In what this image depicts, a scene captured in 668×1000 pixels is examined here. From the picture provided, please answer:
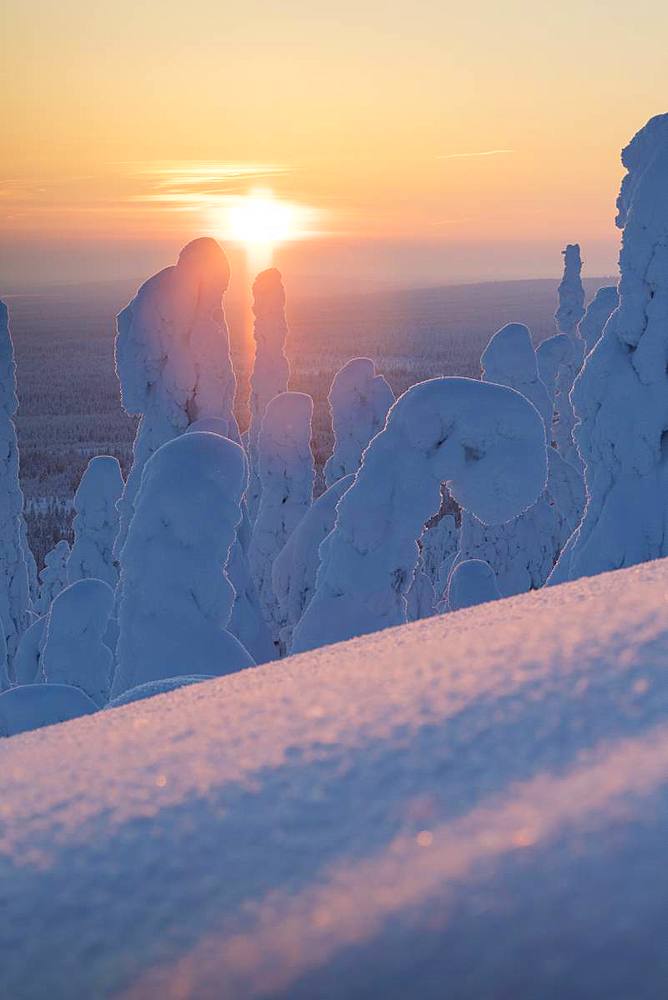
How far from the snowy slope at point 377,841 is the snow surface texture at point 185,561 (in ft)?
28.8

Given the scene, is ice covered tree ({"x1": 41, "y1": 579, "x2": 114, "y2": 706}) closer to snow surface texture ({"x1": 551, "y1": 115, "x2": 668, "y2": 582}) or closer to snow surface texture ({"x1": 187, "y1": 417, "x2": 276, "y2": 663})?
snow surface texture ({"x1": 187, "y1": 417, "x2": 276, "y2": 663})

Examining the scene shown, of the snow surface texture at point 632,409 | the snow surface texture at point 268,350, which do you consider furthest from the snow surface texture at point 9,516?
the snow surface texture at point 632,409

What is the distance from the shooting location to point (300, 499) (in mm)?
21594

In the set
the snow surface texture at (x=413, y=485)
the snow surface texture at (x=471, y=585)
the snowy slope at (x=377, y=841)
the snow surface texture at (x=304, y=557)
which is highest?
the snow surface texture at (x=304, y=557)

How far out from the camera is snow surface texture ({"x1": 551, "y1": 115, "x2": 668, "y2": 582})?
11469mm

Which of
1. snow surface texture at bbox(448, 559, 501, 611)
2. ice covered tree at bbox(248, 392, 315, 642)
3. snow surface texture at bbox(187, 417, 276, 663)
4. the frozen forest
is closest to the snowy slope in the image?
the frozen forest

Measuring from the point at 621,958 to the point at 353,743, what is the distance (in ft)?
1.37

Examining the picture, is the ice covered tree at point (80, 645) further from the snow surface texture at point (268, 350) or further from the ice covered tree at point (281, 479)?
the snow surface texture at point (268, 350)

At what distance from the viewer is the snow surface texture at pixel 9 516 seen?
2038 centimetres

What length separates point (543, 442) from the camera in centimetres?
810

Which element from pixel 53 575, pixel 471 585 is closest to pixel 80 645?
pixel 471 585

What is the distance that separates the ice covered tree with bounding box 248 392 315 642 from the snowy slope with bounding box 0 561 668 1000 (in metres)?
20.3

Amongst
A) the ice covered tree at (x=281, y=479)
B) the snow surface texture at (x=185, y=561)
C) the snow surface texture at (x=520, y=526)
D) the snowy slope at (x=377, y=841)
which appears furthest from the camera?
the snow surface texture at (x=520, y=526)

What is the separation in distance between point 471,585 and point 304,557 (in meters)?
4.53
